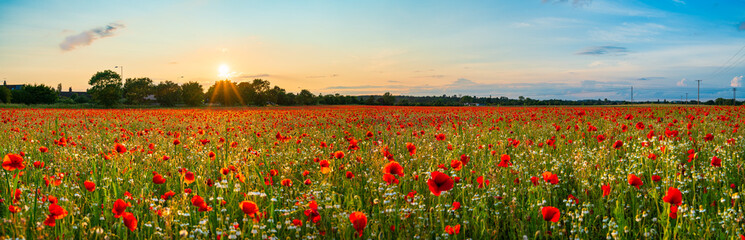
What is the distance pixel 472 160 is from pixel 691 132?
6209mm

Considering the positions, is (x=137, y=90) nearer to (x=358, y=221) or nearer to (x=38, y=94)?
(x=38, y=94)

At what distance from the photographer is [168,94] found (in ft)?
264

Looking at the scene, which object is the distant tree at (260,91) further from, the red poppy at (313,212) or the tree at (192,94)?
the red poppy at (313,212)

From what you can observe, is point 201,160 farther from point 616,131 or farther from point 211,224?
point 616,131

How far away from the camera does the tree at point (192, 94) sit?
8169 centimetres

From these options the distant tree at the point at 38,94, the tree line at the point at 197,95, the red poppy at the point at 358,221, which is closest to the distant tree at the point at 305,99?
the tree line at the point at 197,95

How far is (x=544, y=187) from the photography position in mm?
4117

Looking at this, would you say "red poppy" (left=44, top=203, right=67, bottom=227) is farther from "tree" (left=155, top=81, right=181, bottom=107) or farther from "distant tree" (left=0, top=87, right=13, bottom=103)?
"distant tree" (left=0, top=87, right=13, bottom=103)

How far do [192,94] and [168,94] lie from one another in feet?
14.6

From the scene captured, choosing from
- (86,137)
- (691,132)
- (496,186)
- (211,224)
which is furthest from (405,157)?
(86,137)

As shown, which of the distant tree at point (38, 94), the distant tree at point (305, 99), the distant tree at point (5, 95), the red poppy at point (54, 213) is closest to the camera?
the red poppy at point (54, 213)

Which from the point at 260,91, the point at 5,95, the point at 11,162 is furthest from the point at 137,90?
the point at 11,162

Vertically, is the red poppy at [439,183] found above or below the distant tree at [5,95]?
below

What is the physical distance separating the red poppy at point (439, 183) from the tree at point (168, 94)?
8755 centimetres
